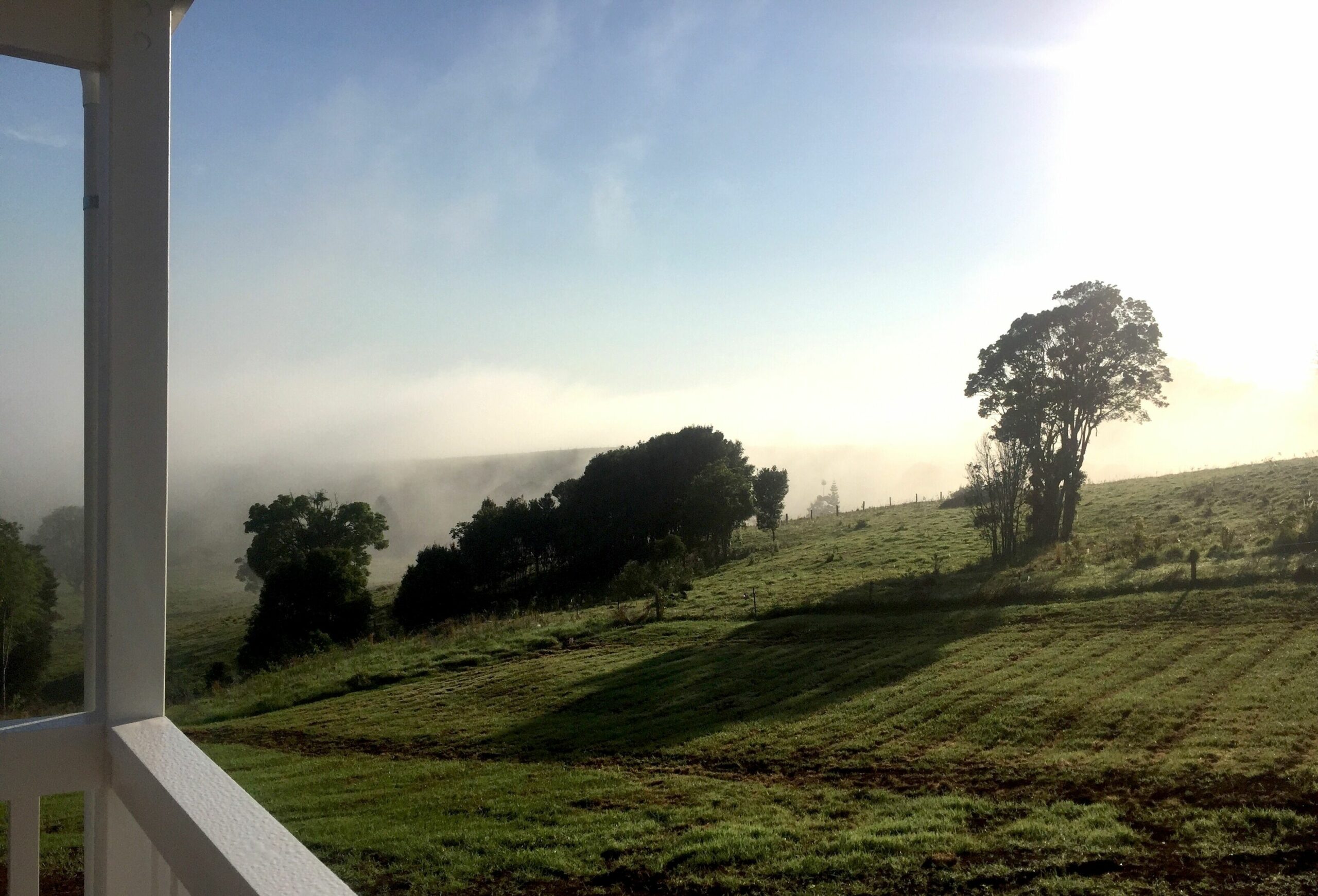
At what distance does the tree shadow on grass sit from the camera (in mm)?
3223

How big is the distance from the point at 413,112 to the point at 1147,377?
642 centimetres

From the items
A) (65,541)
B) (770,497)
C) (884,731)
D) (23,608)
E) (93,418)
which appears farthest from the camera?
(770,497)

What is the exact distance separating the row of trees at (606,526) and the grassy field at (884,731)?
315 mm

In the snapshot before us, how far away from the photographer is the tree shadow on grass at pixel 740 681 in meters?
3.22

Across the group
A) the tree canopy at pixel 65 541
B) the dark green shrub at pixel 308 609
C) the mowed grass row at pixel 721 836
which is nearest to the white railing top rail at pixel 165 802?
the tree canopy at pixel 65 541

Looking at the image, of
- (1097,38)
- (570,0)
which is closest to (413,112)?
(570,0)

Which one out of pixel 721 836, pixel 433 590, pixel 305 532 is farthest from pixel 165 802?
pixel 305 532

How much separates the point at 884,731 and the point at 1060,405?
154 centimetres

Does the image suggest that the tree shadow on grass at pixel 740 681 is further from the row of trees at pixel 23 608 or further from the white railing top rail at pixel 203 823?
the white railing top rail at pixel 203 823

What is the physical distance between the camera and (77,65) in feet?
3.36

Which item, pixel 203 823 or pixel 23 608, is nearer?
pixel 203 823

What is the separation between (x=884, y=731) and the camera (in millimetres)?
2867

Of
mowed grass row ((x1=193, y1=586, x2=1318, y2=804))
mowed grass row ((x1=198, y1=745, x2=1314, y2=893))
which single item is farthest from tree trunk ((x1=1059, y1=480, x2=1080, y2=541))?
mowed grass row ((x1=198, y1=745, x2=1314, y2=893))

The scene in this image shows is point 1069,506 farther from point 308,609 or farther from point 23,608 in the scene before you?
point 308,609
